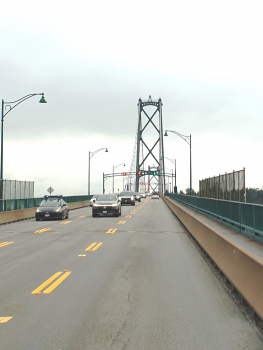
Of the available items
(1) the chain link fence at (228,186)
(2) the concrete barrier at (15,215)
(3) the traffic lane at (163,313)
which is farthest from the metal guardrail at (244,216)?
(2) the concrete barrier at (15,215)

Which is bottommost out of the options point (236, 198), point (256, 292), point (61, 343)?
point (61, 343)

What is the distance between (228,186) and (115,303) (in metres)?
16.5

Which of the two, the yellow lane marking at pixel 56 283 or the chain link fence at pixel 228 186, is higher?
the chain link fence at pixel 228 186

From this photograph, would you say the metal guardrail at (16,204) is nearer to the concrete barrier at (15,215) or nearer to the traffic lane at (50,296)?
the concrete barrier at (15,215)

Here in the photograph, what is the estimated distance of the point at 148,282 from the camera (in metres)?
8.44

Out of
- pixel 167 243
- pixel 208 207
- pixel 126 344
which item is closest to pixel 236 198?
pixel 208 207

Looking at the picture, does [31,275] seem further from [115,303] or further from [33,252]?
[33,252]

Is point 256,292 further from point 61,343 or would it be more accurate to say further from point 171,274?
→ point 171,274

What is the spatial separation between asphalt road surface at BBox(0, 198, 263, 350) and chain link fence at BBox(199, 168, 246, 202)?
7479 mm

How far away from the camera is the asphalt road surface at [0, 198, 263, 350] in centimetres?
509

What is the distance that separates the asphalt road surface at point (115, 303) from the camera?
509 cm

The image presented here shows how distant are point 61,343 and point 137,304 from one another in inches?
79.0

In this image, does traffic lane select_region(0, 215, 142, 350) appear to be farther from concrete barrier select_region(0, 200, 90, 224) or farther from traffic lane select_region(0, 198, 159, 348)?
concrete barrier select_region(0, 200, 90, 224)

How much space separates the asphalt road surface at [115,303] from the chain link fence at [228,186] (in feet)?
24.5
